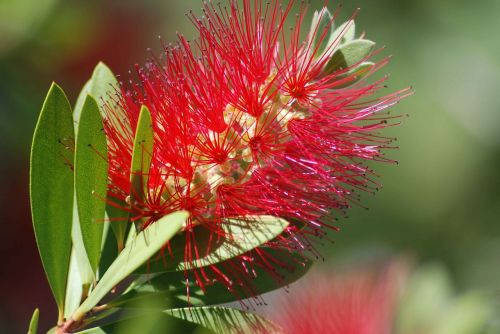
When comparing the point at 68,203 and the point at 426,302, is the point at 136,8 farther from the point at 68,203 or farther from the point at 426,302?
the point at 68,203

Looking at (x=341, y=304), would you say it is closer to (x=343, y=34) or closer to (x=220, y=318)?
(x=220, y=318)

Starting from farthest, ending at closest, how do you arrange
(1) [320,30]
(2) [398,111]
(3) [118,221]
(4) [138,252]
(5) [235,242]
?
(2) [398,111] → (1) [320,30] → (3) [118,221] → (5) [235,242] → (4) [138,252]

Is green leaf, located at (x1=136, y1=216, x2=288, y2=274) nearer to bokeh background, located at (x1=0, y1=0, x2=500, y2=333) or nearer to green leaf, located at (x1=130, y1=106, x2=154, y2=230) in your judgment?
green leaf, located at (x1=130, y1=106, x2=154, y2=230)

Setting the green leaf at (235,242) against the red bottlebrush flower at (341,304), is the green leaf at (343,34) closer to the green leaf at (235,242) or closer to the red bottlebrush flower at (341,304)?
the green leaf at (235,242)

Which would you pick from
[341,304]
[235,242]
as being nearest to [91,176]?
[235,242]

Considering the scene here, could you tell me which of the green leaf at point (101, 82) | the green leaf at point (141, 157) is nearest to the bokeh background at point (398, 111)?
the green leaf at point (101, 82)

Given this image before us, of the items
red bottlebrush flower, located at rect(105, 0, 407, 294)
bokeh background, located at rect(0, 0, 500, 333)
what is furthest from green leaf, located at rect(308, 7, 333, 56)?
bokeh background, located at rect(0, 0, 500, 333)

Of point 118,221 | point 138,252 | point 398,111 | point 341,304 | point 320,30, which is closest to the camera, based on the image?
point 138,252
